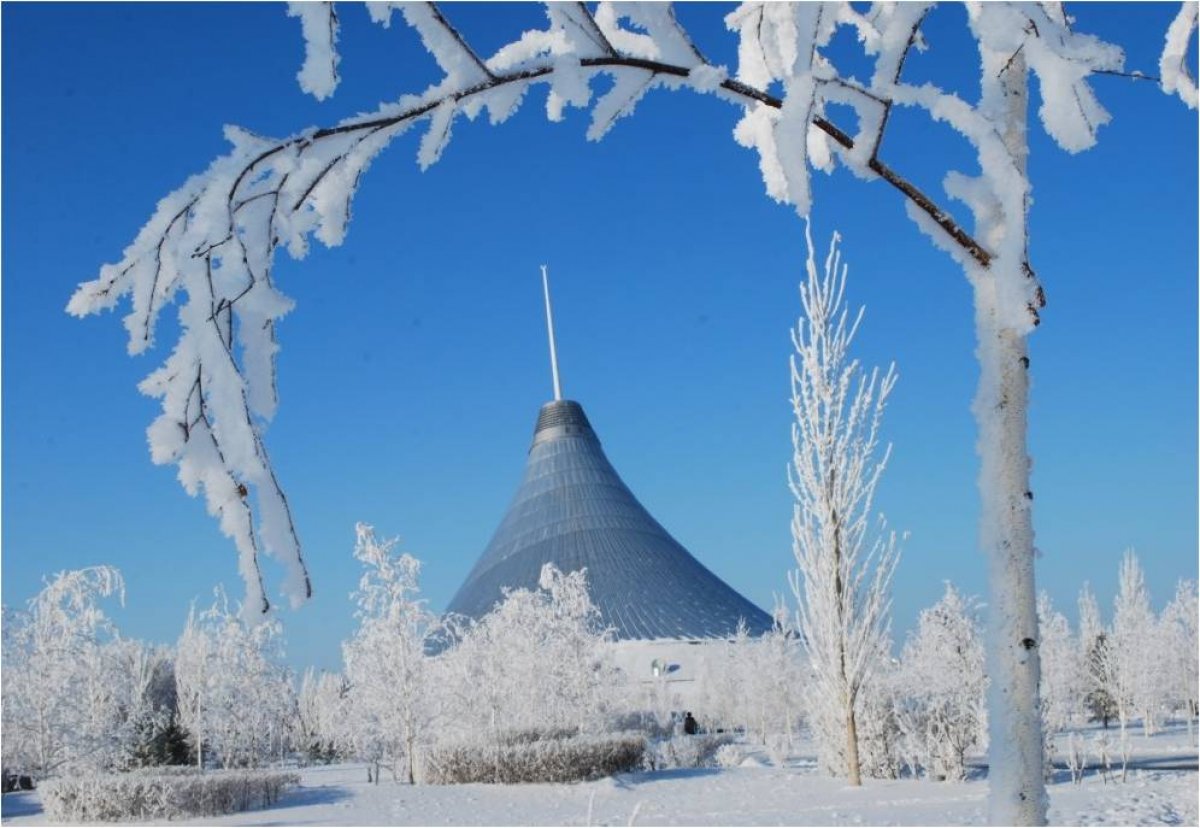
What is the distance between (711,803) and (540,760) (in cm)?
466

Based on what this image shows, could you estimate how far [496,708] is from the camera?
20.0 meters

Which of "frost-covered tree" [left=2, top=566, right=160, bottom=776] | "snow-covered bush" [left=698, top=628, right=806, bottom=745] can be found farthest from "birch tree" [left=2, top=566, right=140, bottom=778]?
"snow-covered bush" [left=698, top=628, right=806, bottom=745]

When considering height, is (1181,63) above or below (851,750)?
above

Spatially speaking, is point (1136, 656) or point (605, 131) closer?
point (605, 131)

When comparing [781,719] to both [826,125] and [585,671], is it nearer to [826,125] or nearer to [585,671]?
[585,671]

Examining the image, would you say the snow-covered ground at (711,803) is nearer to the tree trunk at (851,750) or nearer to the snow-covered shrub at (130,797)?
the tree trunk at (851,750)

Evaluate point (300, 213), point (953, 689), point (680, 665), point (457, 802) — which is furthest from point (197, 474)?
point (680, 665)

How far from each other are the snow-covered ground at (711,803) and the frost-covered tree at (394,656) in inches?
113

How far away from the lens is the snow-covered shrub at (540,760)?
14219 mm

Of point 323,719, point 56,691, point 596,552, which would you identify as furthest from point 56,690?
point 596,552

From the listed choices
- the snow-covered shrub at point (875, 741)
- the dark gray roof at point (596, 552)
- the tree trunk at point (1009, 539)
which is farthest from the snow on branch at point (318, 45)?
the dark gray roof at point (596, 552)

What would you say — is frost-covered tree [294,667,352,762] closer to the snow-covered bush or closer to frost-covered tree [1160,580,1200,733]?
the snow-covered bush

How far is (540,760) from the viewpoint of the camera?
14.2 meters

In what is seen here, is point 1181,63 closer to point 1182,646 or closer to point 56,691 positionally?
point 56,691
